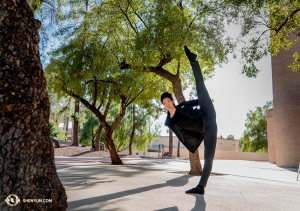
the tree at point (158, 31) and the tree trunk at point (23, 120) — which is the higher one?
the tree at point (158, 31)

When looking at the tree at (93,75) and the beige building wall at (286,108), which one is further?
the beige building wall at (286,108)

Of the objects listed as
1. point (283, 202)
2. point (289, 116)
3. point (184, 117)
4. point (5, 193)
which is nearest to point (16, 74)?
point (5, 193)

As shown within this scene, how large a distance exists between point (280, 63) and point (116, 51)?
12369 millimetres

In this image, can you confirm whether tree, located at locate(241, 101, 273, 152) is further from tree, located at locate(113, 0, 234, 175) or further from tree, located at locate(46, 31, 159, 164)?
tree, located at locate(113, 0, 234, 175)

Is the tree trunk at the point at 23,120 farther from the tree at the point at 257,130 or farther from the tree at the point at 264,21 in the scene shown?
the tree at the point at 257,130

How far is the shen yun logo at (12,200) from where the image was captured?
2.40 m

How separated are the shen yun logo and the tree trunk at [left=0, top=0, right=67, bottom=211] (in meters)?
0.02

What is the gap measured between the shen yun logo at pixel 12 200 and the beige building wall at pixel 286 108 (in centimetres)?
1912

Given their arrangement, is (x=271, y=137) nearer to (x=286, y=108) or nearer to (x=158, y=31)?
(x=286, y=108)

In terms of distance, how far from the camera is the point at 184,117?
4562 mm

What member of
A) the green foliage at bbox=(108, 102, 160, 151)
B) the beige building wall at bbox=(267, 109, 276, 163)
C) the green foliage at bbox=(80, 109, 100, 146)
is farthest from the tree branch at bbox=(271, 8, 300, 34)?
the green foliage at bbox=(80, 109, 100, 146)

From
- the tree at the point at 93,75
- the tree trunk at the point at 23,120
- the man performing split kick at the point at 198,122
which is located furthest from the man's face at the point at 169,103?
the tree at the point at 93,75

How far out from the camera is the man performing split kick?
169 inches

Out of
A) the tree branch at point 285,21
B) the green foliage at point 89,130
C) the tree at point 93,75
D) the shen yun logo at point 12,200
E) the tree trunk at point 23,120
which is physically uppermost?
the tree branch at point 285,21
